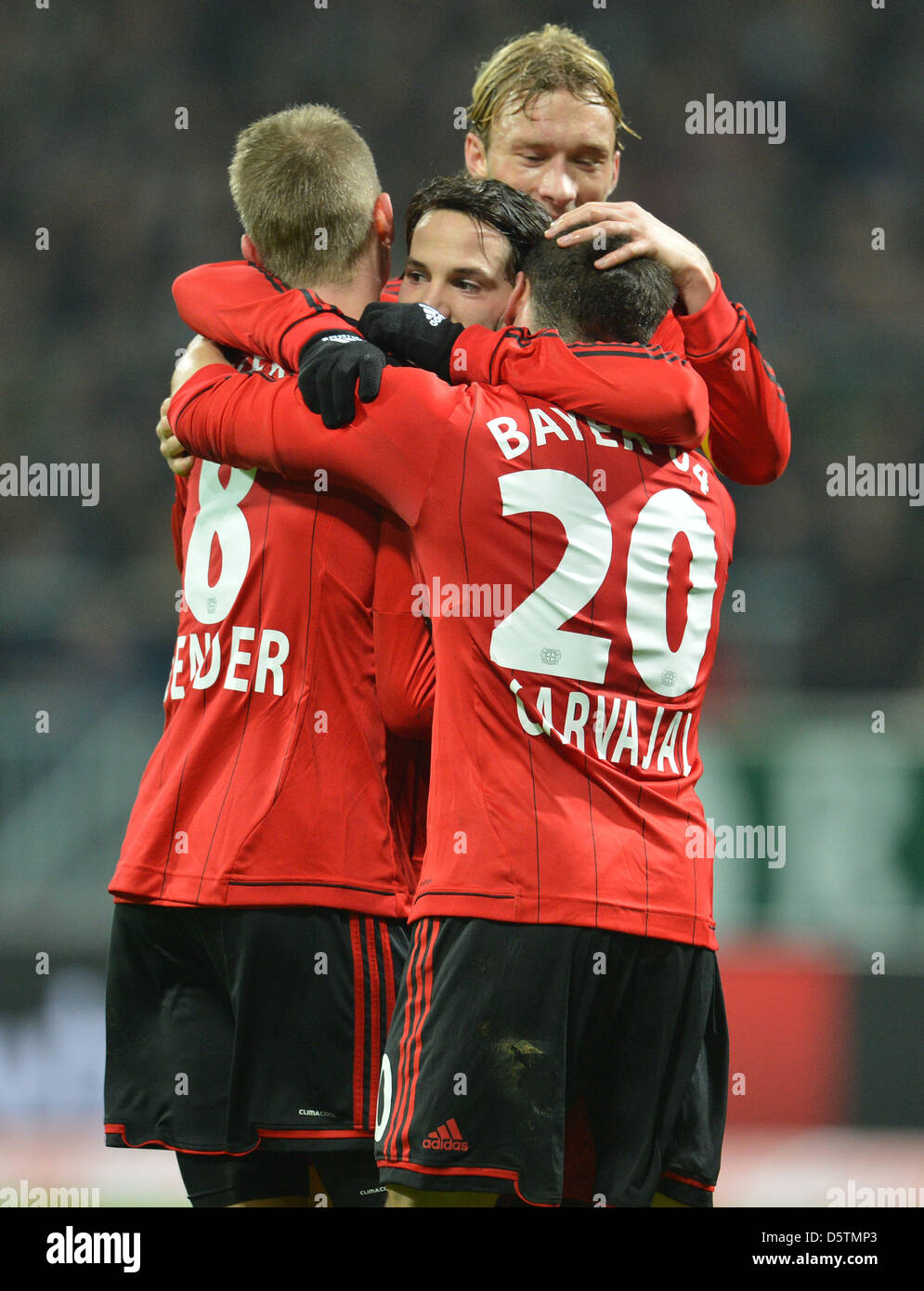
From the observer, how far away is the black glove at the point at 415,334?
2.24 m

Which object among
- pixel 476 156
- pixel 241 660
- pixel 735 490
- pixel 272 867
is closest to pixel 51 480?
pixel 735 490

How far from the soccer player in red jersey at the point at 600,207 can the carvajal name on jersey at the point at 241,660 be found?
1.96 ft

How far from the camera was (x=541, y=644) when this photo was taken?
2088mm

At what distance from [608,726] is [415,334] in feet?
2.08

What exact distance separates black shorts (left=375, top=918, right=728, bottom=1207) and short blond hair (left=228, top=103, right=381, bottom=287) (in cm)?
108

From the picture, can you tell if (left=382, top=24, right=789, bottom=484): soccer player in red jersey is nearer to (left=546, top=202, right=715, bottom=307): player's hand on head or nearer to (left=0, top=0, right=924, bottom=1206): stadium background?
(left=546, top=202, right=715, bottom=307): player's hand on head

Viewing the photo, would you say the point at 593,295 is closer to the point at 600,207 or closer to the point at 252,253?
the point at 600,207

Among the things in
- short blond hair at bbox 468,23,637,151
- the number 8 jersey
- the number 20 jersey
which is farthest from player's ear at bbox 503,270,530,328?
short blond hair at bbox 468,23,637,151

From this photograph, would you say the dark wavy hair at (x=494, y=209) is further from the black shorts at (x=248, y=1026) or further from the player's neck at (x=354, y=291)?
the black shorts at (x=248, y=1026)

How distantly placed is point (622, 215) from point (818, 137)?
697 centimetres

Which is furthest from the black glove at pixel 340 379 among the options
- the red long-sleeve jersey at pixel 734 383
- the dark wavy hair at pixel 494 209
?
the red long-sleeve jersey at pixel 734 383
